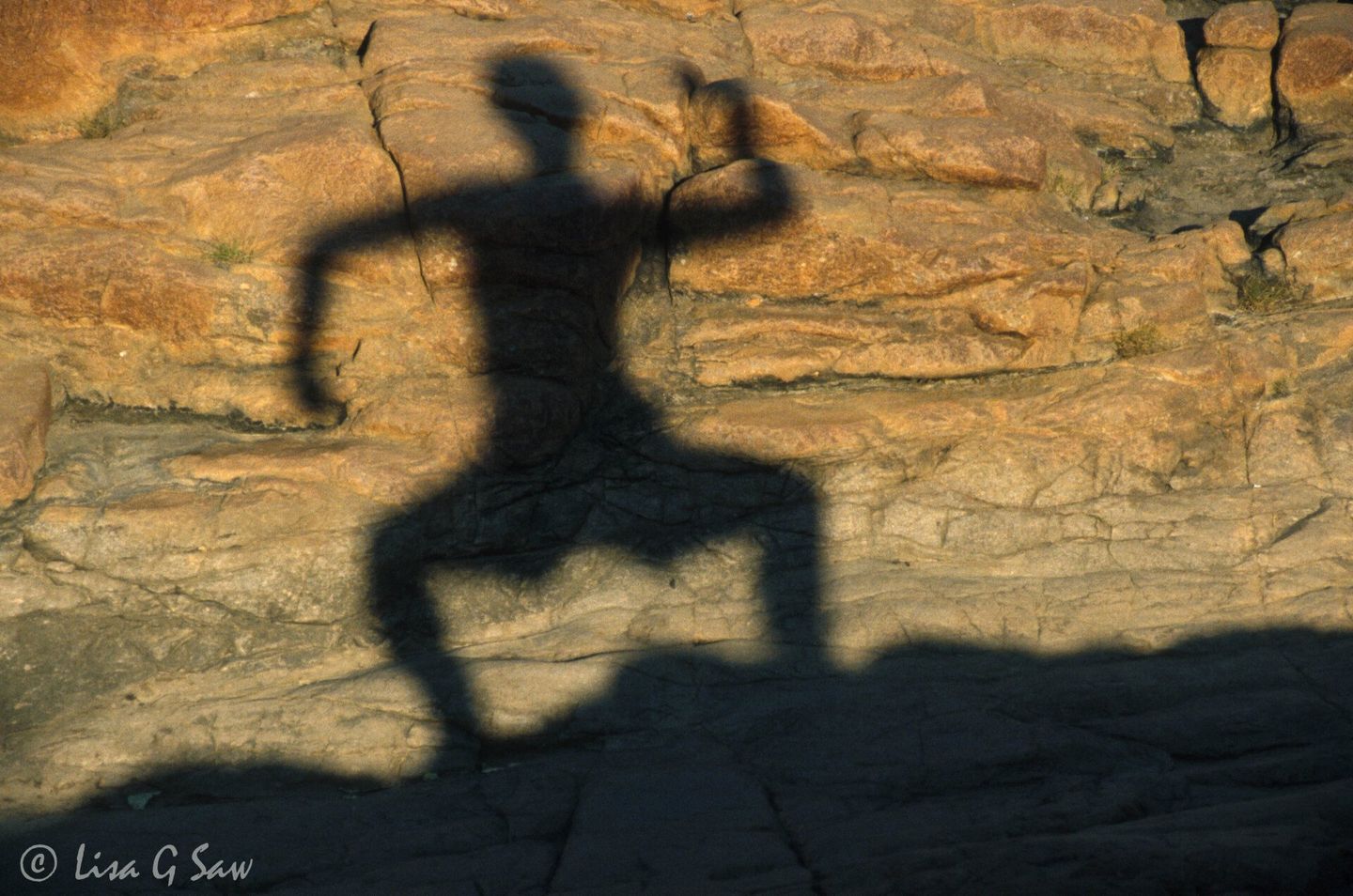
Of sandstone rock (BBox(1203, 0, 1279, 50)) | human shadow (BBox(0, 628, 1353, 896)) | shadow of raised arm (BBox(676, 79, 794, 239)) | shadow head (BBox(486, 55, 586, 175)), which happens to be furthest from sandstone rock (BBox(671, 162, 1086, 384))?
sandstone rock (BBox(1203, 0, 1279, 50))

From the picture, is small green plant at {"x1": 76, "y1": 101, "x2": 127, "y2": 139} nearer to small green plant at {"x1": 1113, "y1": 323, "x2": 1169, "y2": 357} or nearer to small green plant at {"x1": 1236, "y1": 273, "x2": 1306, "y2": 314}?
small green plant at {"x1": 1113, "y1": 323, "x2": 1169, "y2": 357}

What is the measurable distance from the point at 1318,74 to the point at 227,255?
25.6 feet

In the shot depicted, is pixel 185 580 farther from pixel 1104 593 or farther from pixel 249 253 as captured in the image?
pixel 1104 593

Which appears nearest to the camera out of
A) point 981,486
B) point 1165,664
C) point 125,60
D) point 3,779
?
point 3,779

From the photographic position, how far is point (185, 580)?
5789 millimetres

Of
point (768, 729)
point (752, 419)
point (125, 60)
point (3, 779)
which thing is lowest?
point (3, 779)

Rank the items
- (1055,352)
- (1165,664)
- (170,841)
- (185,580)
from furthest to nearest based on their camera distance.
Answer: (1055,352)
(185,580)
(1165,664)
(170,841)

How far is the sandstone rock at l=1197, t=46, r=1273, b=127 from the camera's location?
8859 mm

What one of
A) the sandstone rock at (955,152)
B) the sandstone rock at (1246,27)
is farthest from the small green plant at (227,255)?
the sandstone rock at (1246,27)

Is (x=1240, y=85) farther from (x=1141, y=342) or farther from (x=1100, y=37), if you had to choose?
(x=1141, y=342)

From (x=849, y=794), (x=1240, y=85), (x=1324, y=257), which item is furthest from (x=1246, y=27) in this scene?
(x=849, y=794)

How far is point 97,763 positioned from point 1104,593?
4809 millimetres

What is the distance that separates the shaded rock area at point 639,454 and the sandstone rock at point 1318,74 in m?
0.03

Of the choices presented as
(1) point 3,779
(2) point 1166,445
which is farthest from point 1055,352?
(1) point 3,779
